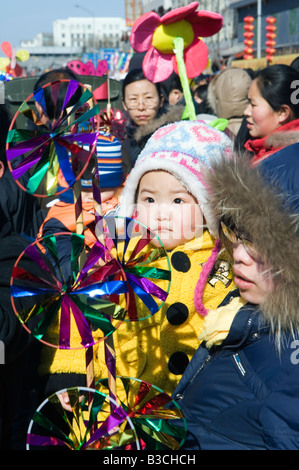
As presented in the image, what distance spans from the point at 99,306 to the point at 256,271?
44 cm

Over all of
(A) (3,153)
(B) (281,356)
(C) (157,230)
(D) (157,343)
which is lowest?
(D) (157,343)

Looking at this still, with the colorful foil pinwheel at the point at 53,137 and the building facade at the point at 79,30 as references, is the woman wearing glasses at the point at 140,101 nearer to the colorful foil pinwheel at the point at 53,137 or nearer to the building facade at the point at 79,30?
the colorful foil pinwheel at the point at 53,137

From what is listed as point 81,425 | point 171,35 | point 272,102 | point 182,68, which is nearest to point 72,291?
point 81,425

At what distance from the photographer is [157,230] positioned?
Result: 1.81 m

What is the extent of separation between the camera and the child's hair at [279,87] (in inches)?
126

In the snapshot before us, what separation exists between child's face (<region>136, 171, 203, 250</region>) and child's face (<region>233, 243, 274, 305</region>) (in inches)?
15.6

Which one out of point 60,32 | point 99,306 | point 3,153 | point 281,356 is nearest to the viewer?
point 99,306

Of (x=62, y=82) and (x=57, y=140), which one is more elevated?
(x=62, y=82)

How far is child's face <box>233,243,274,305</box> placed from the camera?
4.52ft

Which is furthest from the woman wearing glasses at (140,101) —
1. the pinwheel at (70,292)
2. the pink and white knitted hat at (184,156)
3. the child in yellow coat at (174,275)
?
the pinwheel at (70,292)

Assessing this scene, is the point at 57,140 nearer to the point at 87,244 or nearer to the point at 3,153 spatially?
the point at 87,244

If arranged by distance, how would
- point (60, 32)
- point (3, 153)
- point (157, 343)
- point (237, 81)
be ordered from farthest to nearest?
point (60, 32) → point (237, 81) → point (157, 343) → point (3, 153)

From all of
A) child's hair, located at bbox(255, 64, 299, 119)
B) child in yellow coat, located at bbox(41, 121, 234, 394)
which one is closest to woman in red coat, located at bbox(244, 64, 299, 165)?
child's hair, located at bbox(255, 64, 299, 119)

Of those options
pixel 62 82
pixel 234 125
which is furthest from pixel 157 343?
pixel 234 125
